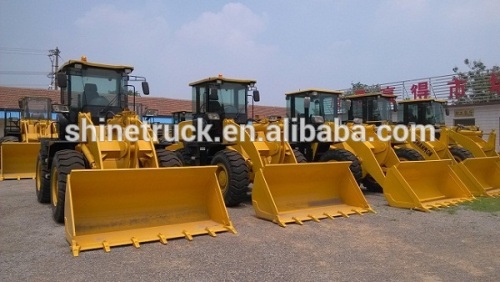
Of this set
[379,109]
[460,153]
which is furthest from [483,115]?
[379,109]

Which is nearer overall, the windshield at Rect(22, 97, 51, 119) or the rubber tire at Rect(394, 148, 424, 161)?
the rubber tire at Rect(394, 148, 424, 161)

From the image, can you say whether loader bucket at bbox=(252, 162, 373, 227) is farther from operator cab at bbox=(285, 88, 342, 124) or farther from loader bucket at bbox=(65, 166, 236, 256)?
operator cab at bbox=(285, 88, 342, 124)

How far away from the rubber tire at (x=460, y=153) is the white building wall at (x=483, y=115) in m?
7.55

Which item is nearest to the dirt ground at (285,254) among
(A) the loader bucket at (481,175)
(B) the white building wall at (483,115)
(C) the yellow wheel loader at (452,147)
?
(A) the loader bucket at (481,175)

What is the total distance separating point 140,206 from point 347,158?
17.0 ft

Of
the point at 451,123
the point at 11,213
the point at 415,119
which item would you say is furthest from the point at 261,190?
the point at 451,123

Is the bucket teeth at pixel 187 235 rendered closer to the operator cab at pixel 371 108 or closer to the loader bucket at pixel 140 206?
the loader bucket at pixel 140 206

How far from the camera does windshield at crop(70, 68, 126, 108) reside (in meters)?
8.02

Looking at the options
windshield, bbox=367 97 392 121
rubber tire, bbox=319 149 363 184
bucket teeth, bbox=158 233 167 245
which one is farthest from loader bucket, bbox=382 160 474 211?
bucket teeth, bbox=158 233 167 245

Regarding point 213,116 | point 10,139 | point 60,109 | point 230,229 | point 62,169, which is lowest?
point 230,229

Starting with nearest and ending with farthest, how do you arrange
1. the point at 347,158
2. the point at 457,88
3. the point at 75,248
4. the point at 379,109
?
the point at 75,248
the point at 347,158
the point at 379,109
the point at 457,88

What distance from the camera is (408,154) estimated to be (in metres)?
10.5

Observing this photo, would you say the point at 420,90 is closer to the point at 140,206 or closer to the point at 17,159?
the point at 17,159

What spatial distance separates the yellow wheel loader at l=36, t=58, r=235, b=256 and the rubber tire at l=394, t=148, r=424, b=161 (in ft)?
20.2
